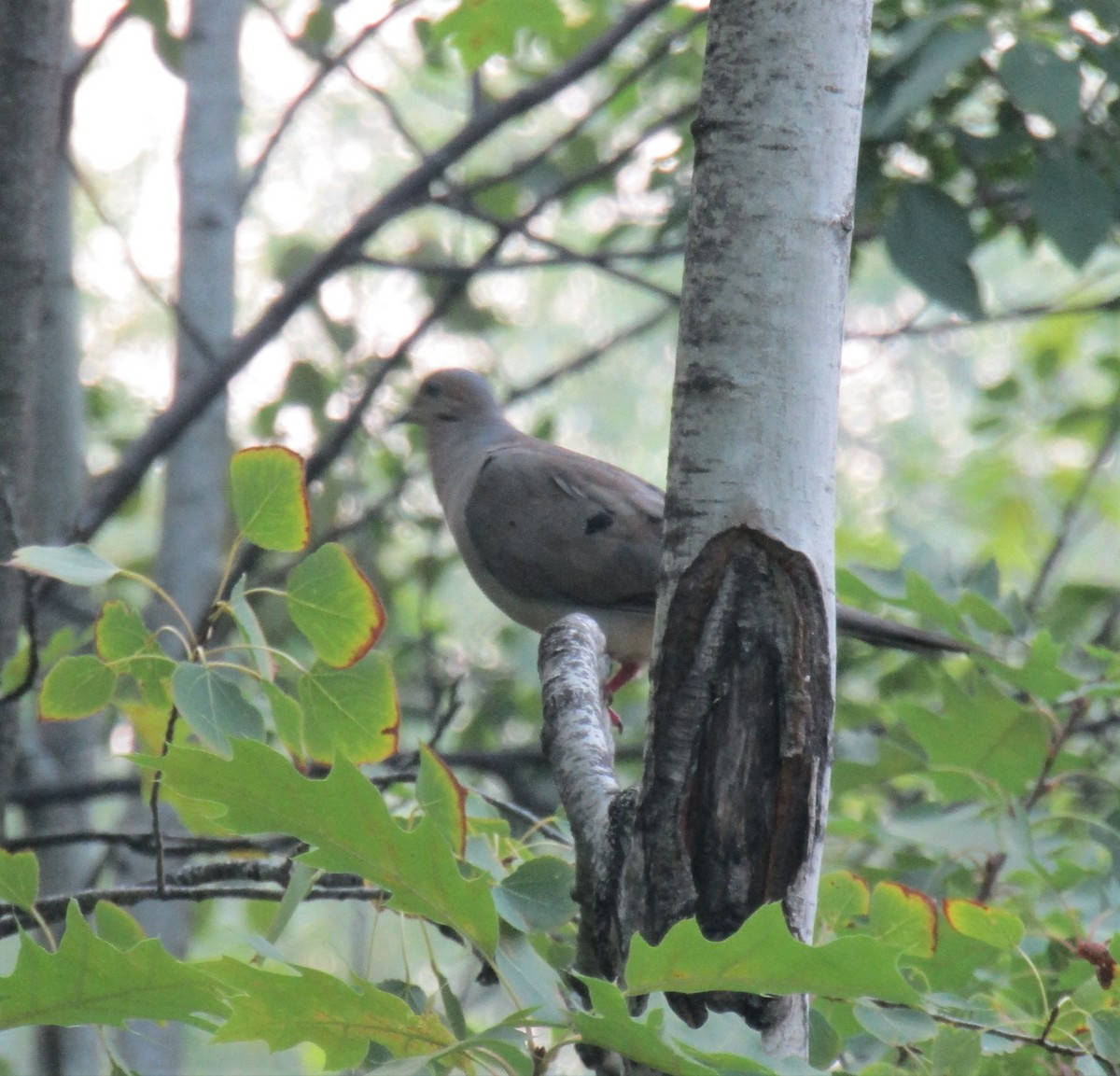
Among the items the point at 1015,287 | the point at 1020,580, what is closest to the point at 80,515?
the point at 1020,580

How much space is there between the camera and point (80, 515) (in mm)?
2938

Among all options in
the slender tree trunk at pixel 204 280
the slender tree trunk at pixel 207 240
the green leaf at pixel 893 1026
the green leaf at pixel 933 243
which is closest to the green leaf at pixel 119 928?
the green leaf at pixel 893 1026

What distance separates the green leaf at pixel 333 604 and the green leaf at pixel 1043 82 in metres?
1.63

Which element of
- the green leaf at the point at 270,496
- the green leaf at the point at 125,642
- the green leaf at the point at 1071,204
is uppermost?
the green leaf at the point at 1071,204

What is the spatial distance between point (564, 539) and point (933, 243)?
1.76 metres

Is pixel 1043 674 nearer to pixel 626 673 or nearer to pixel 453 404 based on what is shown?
pixel 626 673

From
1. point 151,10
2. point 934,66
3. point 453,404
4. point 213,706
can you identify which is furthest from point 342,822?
point 453,404

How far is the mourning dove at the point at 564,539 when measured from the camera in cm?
437

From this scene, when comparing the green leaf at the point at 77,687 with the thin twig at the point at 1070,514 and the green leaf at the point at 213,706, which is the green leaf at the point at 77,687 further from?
the thin twig at the point at 1070,514

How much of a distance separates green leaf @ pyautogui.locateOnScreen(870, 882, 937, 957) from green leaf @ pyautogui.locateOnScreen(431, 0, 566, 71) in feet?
6.36

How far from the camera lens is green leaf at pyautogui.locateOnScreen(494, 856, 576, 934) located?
1.43 metres

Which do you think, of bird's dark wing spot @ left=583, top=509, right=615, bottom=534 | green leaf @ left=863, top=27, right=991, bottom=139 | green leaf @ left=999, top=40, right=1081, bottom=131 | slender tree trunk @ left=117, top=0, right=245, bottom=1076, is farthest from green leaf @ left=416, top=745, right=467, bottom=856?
bird's dark wing spot @ left=583, top=509, right=615, bottom=534

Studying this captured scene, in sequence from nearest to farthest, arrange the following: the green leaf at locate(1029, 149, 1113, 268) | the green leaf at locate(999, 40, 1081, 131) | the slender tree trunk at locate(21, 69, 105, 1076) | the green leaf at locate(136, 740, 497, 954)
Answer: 1. the green leaf at locate(136, 740, 497, 954)
2. the green leaf at locate(999, 40, 1081, 131)
3. the green leaf at locate(1029, 149, 1113, 268)
4. the slender tree trunk at locate(21, 69, 105, 1076)

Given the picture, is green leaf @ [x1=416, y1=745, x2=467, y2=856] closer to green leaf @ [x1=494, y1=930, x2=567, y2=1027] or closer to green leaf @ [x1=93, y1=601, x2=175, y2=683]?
green leaf @ [x1=494, y1=930, x2=567, y2=1027]
